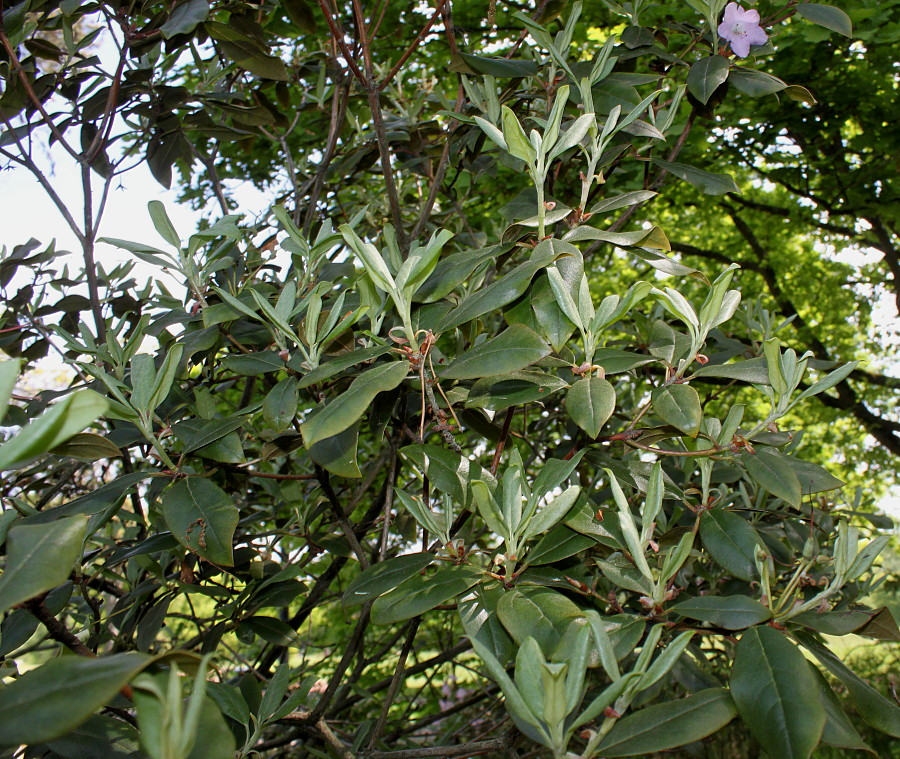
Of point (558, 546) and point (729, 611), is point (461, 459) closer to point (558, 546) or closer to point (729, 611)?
point (558, 546)

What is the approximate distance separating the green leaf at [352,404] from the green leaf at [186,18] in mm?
1027

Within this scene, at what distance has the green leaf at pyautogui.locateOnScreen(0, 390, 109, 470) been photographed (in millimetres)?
499

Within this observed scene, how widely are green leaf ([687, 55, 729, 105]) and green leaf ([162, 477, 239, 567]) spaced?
3.84 feet

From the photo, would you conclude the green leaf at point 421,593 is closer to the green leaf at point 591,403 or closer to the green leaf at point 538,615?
the green leaf at point 538,615

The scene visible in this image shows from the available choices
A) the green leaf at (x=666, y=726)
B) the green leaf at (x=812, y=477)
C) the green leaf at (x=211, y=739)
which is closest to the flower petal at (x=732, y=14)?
the green leaf at (x=812, y=477)

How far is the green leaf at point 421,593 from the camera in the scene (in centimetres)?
90

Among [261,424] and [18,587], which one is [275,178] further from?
[18,587]

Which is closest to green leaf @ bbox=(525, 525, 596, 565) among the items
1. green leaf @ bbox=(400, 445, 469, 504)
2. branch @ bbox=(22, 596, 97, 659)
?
green leaf @ bbox=(400, 445, 469, 504)

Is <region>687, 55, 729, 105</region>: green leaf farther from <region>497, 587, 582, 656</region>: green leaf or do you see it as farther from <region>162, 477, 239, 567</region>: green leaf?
<region>162, 477, 239, 567</region>: green leaf

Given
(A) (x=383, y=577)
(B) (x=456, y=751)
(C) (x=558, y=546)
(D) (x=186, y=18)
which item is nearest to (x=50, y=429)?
(A) (x=383, y=577)

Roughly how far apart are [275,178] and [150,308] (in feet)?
4.28

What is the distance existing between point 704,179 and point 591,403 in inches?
31.9

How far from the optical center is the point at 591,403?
89 centimetres

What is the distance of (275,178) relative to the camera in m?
3.38
